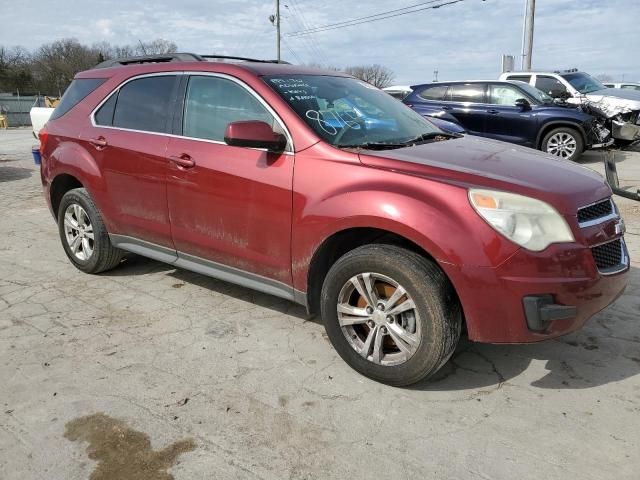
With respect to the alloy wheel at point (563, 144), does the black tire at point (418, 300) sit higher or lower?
lower

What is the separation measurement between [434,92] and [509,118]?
1820 millimetres

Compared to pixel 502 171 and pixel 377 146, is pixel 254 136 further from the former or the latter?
pixel 502 171

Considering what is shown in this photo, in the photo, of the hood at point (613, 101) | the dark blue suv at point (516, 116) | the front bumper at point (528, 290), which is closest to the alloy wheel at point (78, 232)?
the front bumper at point (528, 290)

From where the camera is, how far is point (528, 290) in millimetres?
2566

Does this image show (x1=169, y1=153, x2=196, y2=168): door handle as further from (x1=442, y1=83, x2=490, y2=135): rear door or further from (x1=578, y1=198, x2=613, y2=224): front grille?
(x1=442, y1=83, x2=490, y2=135): rear door

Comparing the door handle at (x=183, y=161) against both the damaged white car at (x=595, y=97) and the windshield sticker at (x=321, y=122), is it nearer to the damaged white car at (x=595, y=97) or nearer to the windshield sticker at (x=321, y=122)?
the windshield sticker at (x=321, y=122)

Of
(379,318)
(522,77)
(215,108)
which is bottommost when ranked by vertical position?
(379,318)

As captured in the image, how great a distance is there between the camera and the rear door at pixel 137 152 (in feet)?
12.9

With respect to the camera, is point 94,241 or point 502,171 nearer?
point 502,171

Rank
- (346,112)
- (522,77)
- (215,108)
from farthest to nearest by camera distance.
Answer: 1. (522,77)
2. (215,108)
3. (346,112)

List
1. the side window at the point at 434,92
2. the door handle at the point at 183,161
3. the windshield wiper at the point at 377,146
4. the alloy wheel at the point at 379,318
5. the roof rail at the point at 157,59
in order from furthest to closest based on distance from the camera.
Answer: the side window at the point at 434,92 → the roof rail at the point at 157,59 → the door handle at the point at 183,161 → the windshield wiper at the point at 377,146 → the alloy wheel at the point at 379,318

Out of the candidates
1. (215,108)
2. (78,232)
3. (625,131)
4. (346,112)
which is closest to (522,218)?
(346,112)

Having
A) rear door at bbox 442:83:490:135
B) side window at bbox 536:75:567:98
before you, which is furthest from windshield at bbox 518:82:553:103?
side window at bbox 536:75:567:98

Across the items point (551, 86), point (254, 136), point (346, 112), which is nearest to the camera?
point (254, 136)
